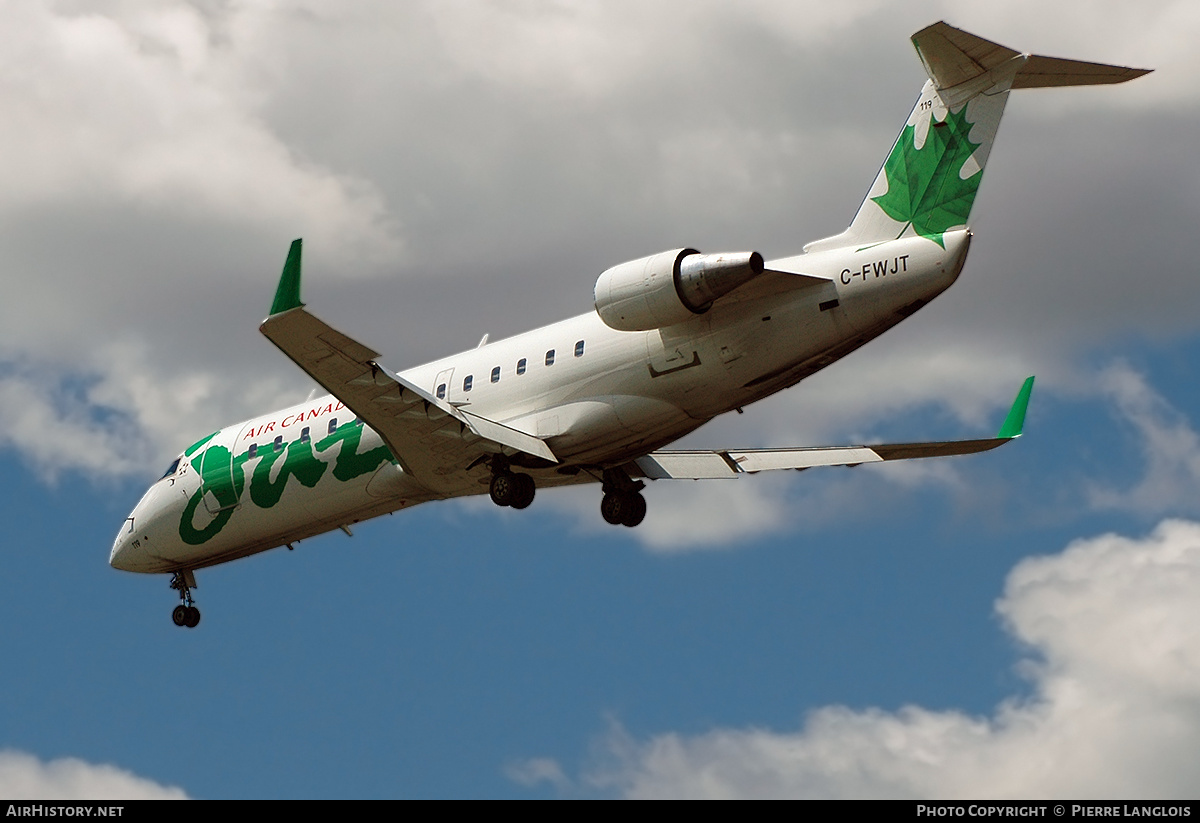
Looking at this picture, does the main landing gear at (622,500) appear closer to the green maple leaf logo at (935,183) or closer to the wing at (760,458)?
the wing at (760,458)

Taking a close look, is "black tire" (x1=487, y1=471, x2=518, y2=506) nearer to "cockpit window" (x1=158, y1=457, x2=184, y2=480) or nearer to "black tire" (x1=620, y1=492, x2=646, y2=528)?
"black tire" (x1=620, y1=492, x2=646, y2=528)

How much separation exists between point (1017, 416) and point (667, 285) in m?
8.41

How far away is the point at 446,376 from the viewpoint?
34.7 meters

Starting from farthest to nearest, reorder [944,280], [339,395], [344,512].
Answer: [344,512], [339,395], [944,280]

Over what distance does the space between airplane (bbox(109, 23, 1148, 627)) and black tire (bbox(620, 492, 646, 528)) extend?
0.04 metres

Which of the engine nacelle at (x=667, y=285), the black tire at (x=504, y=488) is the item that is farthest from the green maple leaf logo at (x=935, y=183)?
the black tire at (x=504, y=488)

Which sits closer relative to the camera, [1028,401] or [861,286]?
[861,286]

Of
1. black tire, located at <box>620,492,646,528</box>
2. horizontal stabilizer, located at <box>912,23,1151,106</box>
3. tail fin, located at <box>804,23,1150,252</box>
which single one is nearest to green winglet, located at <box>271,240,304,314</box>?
tail fin, located at <box>804,23,1150,252</box>

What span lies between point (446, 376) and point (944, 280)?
10622mm

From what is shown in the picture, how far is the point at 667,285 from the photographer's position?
96.3ft

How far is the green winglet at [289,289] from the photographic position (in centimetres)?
2769
